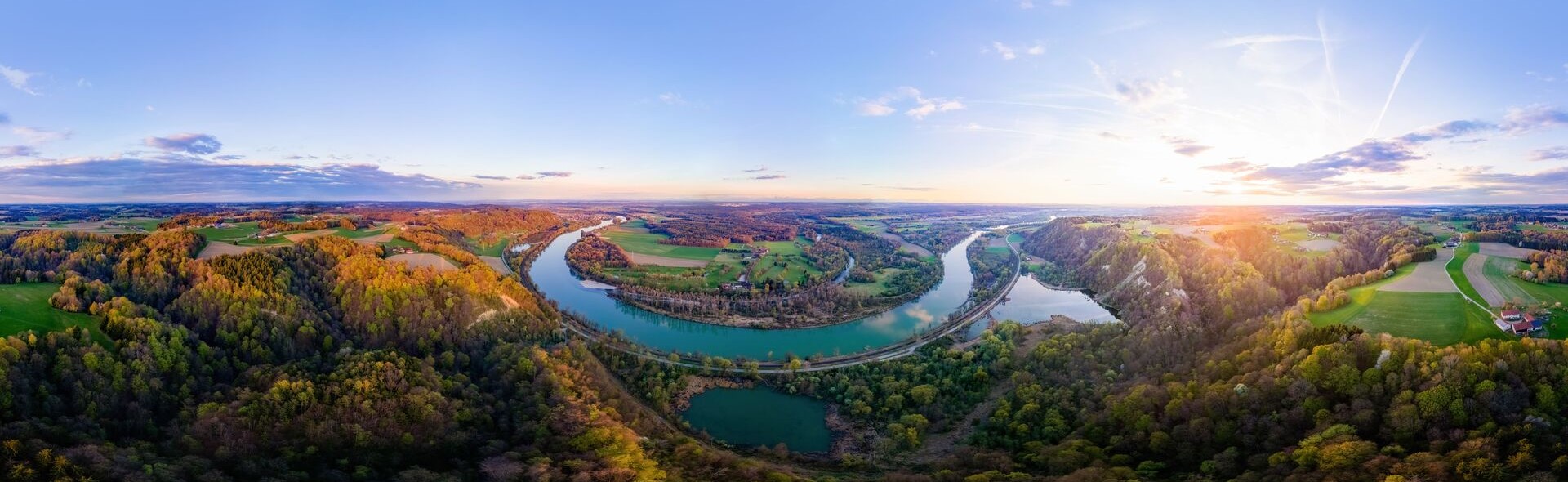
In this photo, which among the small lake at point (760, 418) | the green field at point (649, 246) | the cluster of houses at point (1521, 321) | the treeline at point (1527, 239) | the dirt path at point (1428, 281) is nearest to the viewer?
the cluster of houses at point (1521, 321)

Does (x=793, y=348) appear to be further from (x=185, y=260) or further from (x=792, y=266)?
(x=185, y=260)

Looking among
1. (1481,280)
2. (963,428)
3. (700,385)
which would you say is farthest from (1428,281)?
(700,385)

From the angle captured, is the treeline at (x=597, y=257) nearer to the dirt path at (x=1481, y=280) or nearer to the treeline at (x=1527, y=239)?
the dirt path at (x=1481, y=280)

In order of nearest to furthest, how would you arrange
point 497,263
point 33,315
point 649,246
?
point 33,315, point 497,263, point 649,246

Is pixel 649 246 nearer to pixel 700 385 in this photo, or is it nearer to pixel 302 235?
pixel 302 235

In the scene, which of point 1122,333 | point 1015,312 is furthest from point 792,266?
point 1122,333

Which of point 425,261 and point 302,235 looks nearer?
point 425,261

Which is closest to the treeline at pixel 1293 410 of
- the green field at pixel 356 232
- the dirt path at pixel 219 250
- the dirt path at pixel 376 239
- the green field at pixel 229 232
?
the dirt path at pixel 219 250

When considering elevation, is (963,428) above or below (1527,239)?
below
